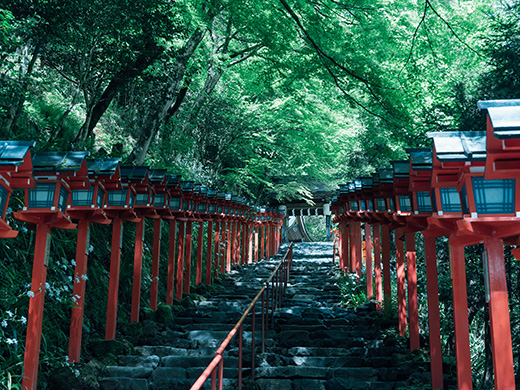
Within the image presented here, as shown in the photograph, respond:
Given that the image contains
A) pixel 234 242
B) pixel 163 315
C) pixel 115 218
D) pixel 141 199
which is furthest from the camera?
pixel 234 242

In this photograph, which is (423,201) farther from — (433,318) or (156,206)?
(156,206)

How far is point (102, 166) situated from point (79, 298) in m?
1.68

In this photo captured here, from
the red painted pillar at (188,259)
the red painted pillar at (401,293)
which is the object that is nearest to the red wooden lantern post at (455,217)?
the red painted pillar at (401,293)

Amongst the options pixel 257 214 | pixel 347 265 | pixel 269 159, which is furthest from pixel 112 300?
pixel 269 159

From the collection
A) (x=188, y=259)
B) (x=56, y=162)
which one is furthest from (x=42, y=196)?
(x=188, y=259)

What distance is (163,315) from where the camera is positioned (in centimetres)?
873

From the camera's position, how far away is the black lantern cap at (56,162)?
16.3ft

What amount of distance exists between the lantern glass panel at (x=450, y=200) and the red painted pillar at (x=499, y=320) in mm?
687

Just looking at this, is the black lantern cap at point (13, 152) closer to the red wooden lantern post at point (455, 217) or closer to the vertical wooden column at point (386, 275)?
the red wooden lantern post at point (455, 217)

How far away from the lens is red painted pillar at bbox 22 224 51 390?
15.5 feet

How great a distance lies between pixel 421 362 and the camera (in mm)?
6562

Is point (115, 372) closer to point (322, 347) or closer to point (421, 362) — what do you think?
point (322, 347)

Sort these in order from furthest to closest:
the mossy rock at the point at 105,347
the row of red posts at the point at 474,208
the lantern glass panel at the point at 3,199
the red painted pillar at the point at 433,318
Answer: the mossy rock at the point at 105,347, the red painted pillar at the point at 433,318, the lantern glass panel at the point at 3,199, the row of red posts at the point at 474,208

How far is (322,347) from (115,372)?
319 cm
